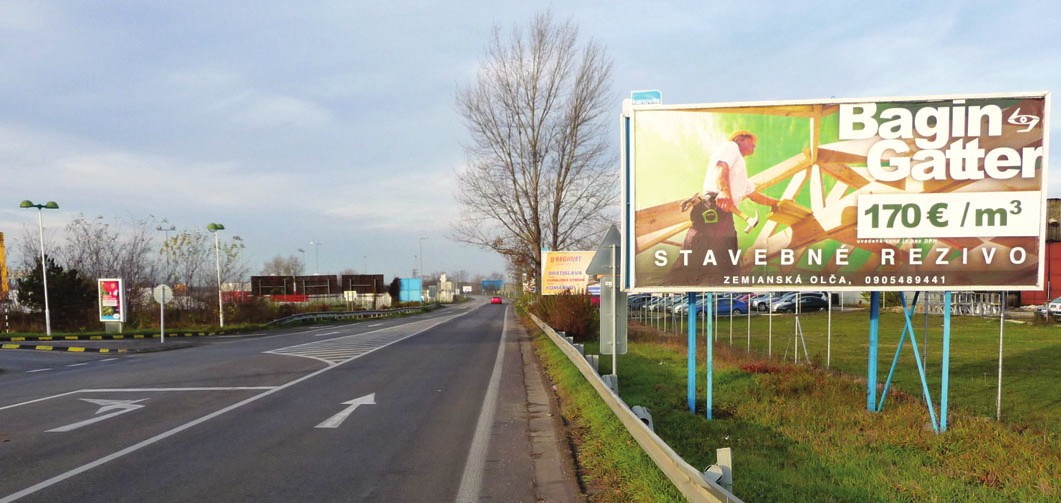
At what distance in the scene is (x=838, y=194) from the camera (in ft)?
26.0

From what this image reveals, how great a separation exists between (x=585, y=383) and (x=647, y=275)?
3.11 m

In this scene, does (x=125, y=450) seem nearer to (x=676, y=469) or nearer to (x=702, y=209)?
(x=676, y=469)

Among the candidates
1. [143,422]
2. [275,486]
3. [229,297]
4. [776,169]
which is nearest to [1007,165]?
[776,169]

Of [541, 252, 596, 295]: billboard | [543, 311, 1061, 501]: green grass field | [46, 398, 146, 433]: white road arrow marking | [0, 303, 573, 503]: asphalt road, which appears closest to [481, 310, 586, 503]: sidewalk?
[0, 303, 573, 503]: asphalt road

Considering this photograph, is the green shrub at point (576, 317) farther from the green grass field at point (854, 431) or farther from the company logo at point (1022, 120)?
the company logo at point (1022, 120)

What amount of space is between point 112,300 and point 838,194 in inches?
1161

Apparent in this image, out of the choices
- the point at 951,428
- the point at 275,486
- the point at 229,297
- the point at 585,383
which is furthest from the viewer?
the point at 229,297

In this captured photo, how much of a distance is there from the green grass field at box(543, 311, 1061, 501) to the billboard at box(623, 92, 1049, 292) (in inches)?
66.6

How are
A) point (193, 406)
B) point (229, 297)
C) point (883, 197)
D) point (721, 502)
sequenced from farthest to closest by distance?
point (229, 297) < point (193, 406) < point (883, 197) < point (721, 502)

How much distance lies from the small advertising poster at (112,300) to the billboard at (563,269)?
61.8 ft

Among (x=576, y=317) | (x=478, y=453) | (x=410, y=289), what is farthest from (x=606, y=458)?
(x=410, y=289)

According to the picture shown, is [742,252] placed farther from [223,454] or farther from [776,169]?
[223,454]

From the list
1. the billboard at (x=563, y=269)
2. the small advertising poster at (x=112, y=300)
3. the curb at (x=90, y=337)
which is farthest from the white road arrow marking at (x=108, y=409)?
the billboard at (x=563, y=269)

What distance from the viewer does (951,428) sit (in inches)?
289
